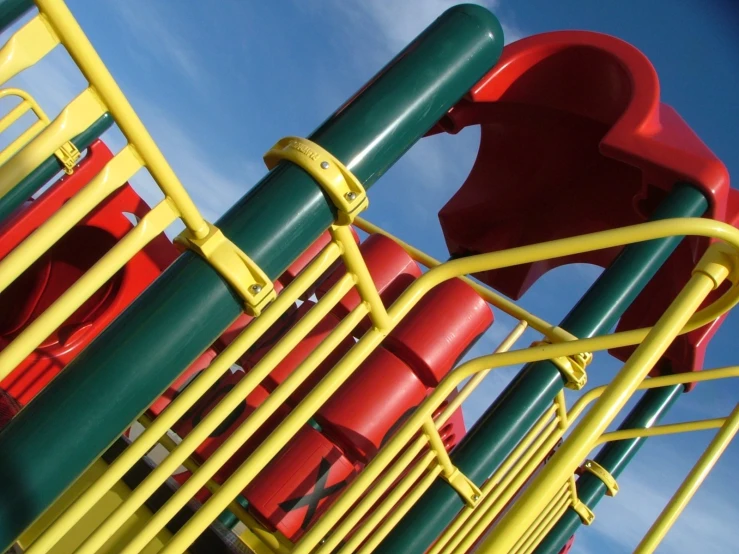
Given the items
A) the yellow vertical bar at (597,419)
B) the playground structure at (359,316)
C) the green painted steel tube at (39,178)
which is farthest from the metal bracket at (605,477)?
the green painted steel tube at (39,178)

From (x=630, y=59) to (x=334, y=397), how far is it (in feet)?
5.56

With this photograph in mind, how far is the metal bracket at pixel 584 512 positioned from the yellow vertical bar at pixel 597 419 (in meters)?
2.12

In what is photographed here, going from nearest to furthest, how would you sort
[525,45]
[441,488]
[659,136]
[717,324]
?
[441,488], [659,136], [525,45], [717,324]

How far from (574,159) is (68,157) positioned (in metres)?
2.23

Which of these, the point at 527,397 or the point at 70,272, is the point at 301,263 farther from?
the point at 527,397

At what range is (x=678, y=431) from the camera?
2062mm

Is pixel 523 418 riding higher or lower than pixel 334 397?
higher

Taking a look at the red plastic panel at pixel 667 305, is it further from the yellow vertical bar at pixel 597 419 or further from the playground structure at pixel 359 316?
the yellow vertical bar at pixel 597 419

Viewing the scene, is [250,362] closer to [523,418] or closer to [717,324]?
[523,418]

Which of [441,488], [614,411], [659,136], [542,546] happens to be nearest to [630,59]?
[659,136]

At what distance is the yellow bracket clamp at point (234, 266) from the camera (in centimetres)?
111

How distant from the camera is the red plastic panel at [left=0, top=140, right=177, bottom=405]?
9.17ft

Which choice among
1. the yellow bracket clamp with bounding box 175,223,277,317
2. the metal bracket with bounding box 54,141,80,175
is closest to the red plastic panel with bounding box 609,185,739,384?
the yellow bracket clamp with bounding box 175,223,277,317

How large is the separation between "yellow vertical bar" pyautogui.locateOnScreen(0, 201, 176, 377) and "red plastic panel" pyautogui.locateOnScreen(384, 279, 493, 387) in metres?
1.50
